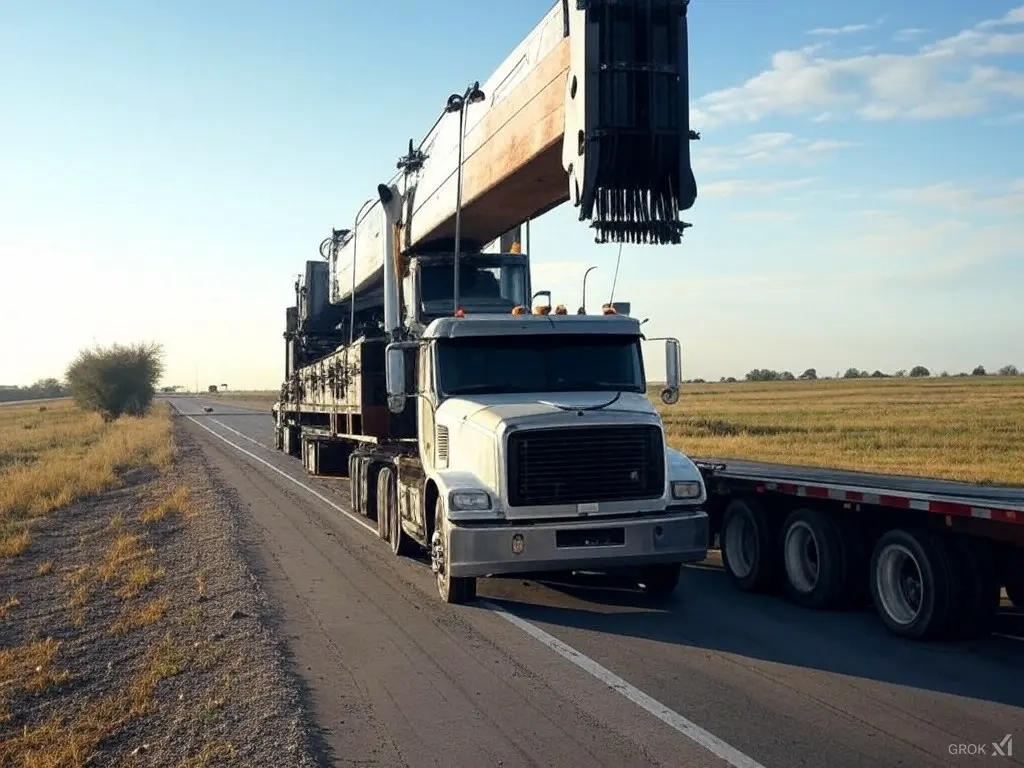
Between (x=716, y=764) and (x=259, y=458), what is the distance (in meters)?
29.3

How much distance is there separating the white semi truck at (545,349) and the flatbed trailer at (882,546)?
1032 mm

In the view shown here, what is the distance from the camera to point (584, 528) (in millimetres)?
9297

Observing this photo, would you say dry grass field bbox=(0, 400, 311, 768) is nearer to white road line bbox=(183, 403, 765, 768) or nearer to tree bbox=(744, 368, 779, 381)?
white road line bbox=(183, 403, 765, 768)

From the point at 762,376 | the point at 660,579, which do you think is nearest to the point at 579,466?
the point at 660,579

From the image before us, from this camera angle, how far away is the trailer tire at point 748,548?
10.4m

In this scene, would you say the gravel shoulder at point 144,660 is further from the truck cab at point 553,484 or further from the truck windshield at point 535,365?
the truck windshield at point 535,365

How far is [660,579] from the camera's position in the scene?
10.3 meters

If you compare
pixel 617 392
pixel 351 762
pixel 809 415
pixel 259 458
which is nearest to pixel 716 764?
pixel 351 762

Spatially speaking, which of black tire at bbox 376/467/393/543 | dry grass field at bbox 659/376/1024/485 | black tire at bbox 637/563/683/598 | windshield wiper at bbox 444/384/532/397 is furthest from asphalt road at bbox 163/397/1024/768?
dry grass field at bbox 659/376/1024/485

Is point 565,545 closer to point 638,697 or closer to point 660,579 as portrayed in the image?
point 660,579

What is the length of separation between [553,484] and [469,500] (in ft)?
2.48

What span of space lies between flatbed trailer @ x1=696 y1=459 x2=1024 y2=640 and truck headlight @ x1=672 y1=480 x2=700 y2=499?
0.99 m

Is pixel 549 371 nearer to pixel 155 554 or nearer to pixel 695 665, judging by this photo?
pixel 695 665

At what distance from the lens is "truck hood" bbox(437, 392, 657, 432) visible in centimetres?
955
